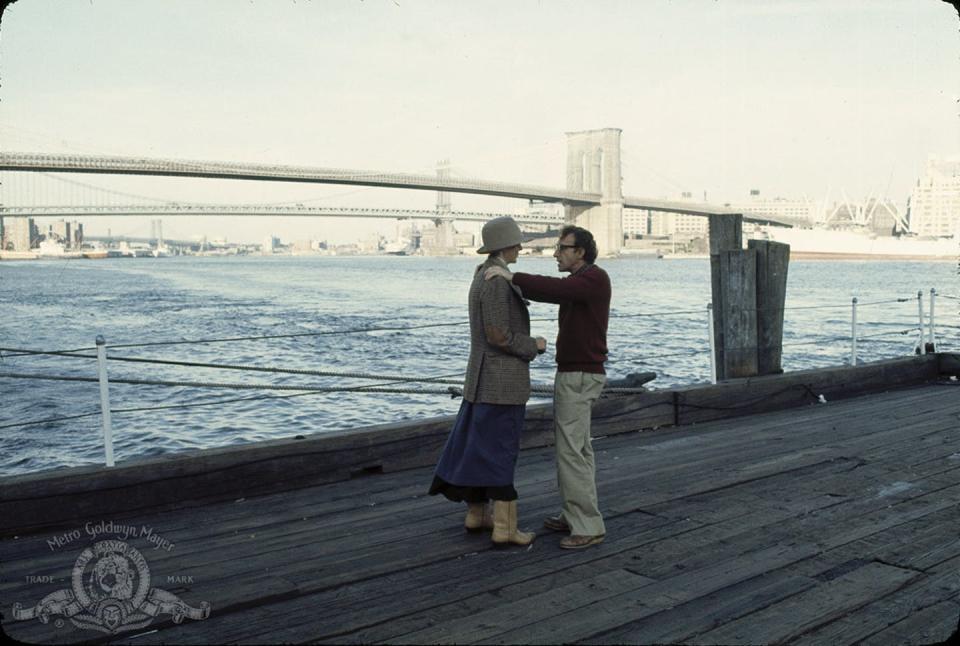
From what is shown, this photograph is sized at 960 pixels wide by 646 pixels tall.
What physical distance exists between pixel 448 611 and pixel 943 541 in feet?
6.55

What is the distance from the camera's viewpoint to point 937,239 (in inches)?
3903

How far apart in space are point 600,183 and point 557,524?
71.5m

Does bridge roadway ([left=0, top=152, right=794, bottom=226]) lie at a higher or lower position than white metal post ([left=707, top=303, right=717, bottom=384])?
higher

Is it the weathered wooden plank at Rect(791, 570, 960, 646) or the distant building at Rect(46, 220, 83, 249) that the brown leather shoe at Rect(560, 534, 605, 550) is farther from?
the distant building at Rect(46, 220, 83, 249)

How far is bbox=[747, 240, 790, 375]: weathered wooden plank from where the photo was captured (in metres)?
6.95

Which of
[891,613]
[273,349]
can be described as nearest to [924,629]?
[891,613]

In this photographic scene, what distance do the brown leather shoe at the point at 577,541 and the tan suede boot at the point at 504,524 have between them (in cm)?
16

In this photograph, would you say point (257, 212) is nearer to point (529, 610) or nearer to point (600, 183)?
point (600, 183)

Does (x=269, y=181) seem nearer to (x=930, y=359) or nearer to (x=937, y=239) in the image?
(x=930, y=359)

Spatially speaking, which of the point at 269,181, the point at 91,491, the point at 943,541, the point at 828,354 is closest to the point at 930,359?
the point at 943,541

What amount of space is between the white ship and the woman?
98.6m

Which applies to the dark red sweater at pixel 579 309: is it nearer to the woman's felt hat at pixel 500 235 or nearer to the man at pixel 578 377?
the man at pixel 578 377

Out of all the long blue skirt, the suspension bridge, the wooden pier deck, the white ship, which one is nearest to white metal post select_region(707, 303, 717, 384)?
the wooden pier deck

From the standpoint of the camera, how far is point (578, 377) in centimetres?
350
